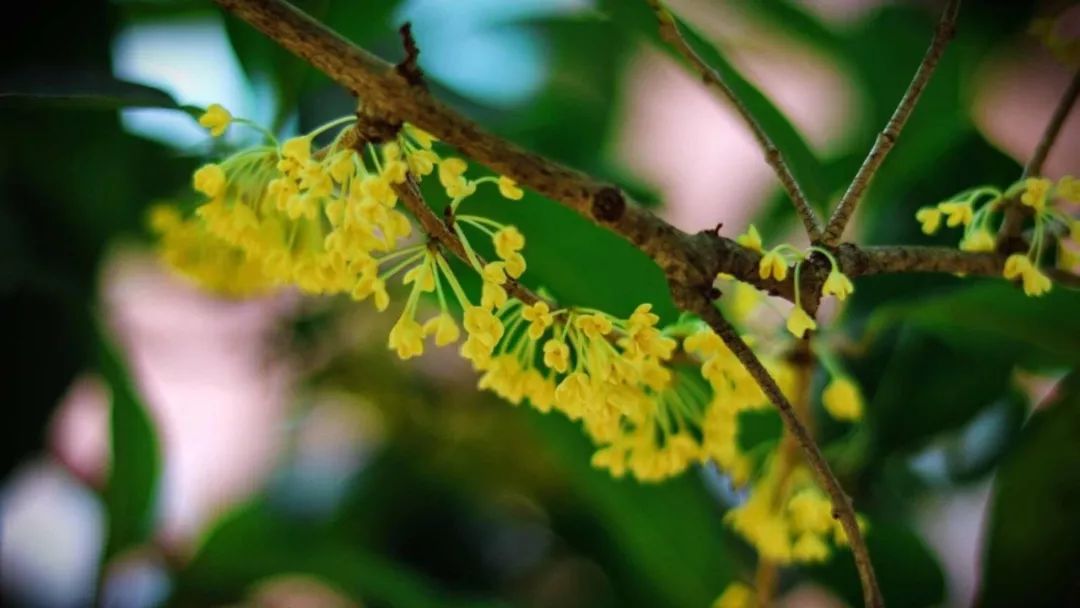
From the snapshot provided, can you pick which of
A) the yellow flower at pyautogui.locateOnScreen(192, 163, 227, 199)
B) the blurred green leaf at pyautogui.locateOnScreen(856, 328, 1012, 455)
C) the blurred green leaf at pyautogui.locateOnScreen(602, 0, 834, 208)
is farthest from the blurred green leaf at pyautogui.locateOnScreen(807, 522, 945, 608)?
the yellow flower at pyautogui.locateOnScreen(192, 163, 227, 199)

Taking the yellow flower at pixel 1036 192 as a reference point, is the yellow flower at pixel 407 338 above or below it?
below

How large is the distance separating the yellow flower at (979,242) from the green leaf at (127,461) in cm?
65

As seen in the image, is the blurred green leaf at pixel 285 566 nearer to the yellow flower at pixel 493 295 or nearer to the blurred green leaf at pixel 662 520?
the blurred green leaf at pixel 662 520

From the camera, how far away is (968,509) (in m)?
0.93

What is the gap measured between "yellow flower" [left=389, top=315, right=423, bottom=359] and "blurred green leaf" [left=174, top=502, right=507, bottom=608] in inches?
15.1

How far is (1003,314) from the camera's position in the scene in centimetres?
60

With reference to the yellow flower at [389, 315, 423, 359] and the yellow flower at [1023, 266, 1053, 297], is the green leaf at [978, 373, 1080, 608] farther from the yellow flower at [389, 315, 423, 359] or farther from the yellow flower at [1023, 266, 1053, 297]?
the yellow flower at [389, 315, 423, 359]

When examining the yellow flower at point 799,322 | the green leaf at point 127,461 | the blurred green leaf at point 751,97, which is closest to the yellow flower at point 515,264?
the yellow flower at point 799,322

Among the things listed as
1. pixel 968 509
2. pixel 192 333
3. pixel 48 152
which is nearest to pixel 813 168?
pixel 968 509

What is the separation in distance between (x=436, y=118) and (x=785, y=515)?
1.22 feet

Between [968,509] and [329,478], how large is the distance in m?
0.65

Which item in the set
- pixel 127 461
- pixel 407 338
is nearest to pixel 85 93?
pixel 407 338

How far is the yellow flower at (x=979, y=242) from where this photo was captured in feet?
1.55

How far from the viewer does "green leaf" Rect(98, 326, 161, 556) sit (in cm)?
84
